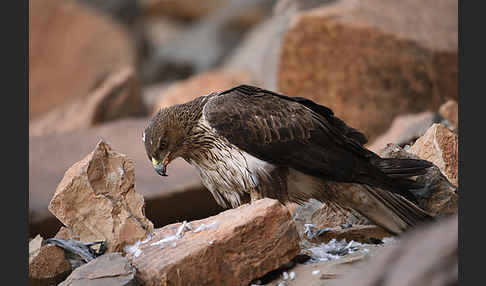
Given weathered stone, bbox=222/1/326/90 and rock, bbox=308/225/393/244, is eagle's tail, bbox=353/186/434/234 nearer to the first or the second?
rock, bbox=308/225/393/244

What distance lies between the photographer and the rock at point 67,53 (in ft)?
51.8

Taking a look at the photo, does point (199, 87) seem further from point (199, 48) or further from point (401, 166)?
point (401, 166)

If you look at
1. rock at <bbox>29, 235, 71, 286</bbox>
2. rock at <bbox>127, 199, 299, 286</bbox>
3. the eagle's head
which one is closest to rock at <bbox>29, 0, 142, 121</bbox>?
the eagle's head

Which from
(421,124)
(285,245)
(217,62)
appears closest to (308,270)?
(285,245)

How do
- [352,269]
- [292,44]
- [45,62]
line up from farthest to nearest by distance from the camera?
[45,62] < [292,44] < [352,269]

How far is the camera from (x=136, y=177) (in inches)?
358

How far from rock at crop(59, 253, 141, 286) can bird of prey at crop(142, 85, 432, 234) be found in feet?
3.54

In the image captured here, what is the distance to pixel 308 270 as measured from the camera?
174 inches

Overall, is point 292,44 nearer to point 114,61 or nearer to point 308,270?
point 308,270

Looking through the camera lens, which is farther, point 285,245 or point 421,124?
point 421,124

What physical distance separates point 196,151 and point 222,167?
0.25 meters

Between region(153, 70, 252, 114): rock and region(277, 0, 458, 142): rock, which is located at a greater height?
region(277, 0, 458, 142): rock

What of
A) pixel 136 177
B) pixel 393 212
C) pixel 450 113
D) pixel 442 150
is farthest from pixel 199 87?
pixel 393 212

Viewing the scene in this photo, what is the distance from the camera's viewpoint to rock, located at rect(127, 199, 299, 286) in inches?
166
